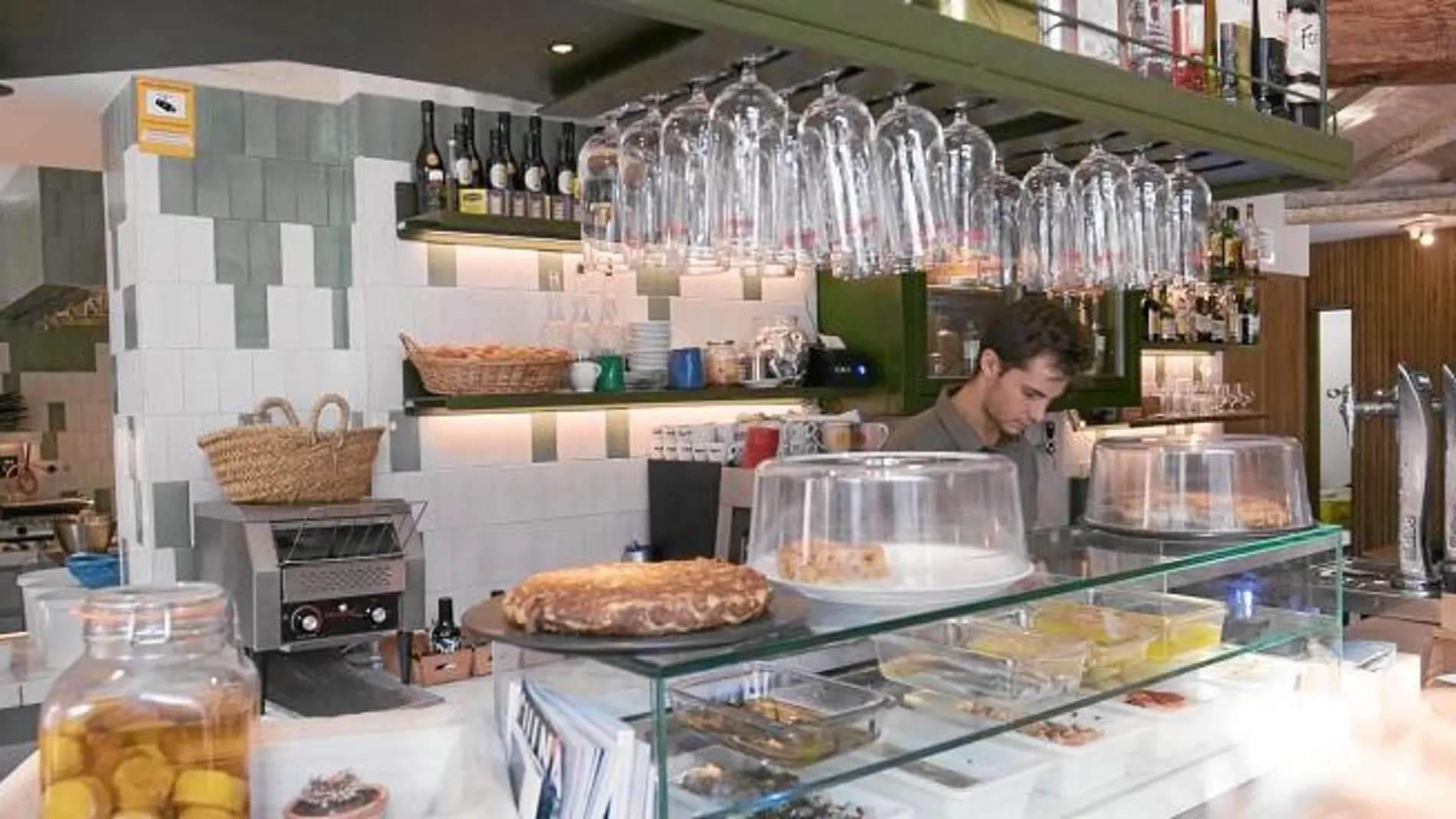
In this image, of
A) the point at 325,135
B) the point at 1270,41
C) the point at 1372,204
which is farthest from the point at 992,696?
the point at 1372,204

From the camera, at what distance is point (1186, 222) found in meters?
2.53

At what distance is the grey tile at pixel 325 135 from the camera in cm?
376

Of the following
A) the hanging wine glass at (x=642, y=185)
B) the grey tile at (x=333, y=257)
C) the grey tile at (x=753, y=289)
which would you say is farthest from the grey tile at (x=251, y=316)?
the hanging wine glass at (x=642, y=185)

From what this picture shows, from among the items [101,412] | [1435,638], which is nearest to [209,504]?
[1435,638]

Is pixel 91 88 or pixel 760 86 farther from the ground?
pixel 91 88

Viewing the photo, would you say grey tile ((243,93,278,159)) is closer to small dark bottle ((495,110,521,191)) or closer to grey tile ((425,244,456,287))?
grey tile ((425,244,456,287))

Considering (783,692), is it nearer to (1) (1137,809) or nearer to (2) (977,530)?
(2) (977,530)

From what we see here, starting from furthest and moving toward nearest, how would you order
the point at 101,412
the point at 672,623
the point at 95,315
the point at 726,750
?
the point at 101,412
the point at 95,315
the point at 726,750
the point at 672,623

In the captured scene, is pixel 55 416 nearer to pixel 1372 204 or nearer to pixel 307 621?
pixel 307 621

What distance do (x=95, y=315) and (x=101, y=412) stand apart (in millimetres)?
972

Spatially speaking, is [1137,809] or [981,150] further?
[981,150]

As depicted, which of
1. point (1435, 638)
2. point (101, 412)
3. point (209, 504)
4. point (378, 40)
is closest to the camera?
point (378, 40)

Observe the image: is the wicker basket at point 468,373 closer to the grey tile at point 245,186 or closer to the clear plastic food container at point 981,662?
the grey tile at point 245,186

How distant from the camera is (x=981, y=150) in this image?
205cm
